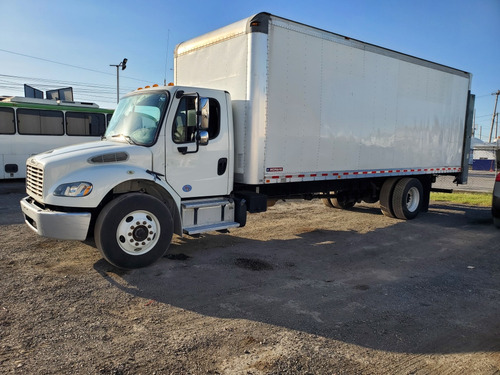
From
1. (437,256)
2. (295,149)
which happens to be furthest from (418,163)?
(295,149)

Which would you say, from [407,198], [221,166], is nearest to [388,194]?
[407,198]

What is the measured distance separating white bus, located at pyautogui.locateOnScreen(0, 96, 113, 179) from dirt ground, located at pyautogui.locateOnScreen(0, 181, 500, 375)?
9616 millimetres

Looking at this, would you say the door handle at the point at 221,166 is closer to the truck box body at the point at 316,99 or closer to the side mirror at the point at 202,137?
the truck box body at the point at 316,99

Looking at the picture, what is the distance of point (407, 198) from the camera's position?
9844 millimetres

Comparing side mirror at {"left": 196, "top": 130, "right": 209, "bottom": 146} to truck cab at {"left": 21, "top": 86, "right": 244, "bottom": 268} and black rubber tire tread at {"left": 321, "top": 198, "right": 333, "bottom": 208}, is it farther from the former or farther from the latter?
black rubber tire tread at {"left": 321, "top": 198, "right": 333, "bottom": 208}

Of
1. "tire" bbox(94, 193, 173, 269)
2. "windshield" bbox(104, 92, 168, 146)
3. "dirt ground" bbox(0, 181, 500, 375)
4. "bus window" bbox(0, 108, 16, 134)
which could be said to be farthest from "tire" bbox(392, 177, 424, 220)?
"bus window" bbox(0, 108, 16, 134)

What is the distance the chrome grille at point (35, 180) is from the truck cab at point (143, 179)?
1cm

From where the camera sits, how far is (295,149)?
6.89 meters

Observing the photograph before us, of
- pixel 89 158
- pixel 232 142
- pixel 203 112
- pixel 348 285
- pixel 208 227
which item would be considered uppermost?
pixel 203 112

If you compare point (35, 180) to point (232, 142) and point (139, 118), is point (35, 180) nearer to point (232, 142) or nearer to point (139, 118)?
point (139, 118)

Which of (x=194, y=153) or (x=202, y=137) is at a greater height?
(x=202, y=137)

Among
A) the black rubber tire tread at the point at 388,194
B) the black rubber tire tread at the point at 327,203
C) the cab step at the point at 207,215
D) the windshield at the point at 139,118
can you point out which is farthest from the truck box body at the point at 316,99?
the black rubber tire tread at the point at 327,203

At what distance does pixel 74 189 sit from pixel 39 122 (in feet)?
42.5

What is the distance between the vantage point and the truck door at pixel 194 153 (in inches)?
228
